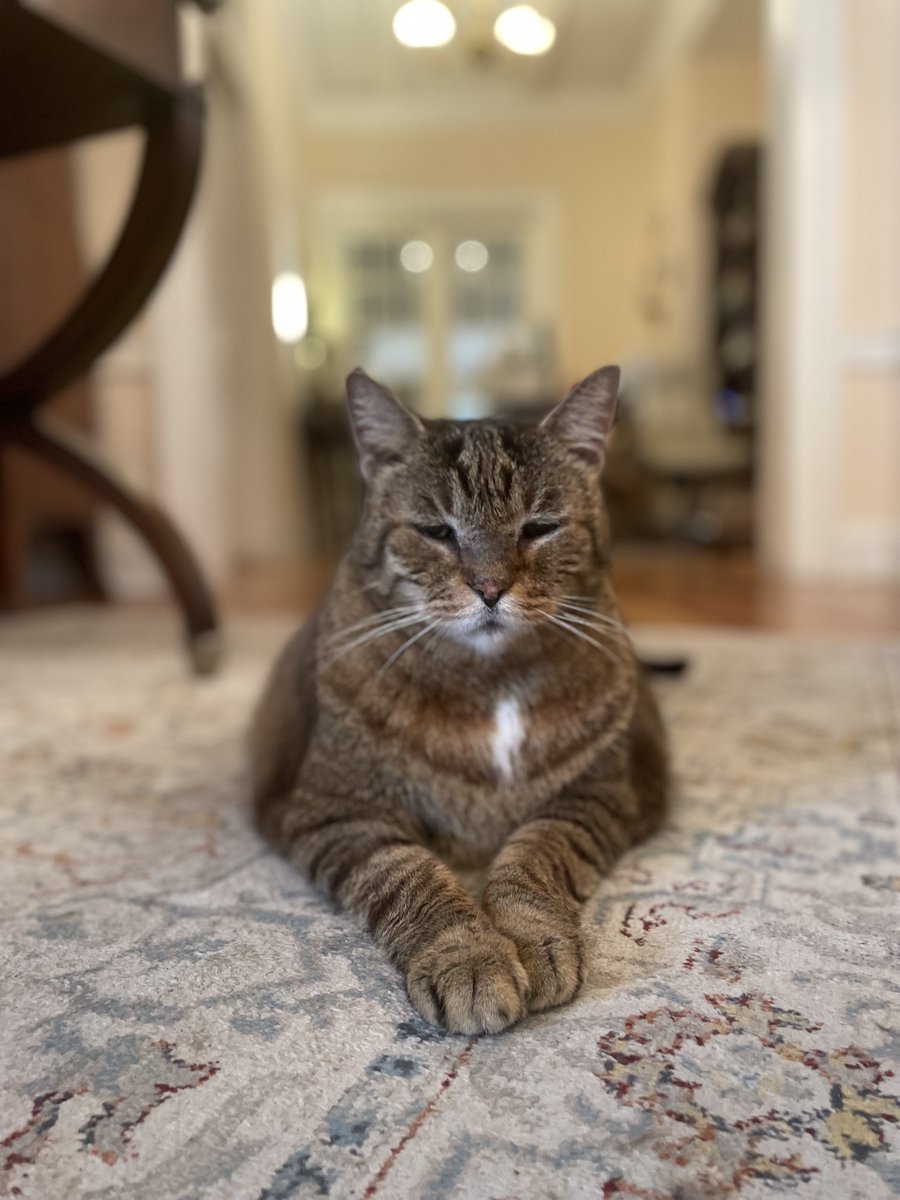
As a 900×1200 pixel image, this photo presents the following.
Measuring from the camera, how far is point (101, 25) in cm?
140

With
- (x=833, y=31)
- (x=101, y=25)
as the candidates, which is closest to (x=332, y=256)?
(x=833, y=31)

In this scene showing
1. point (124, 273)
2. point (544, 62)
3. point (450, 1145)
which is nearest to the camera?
point (450, 1145)

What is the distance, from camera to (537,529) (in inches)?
39.7

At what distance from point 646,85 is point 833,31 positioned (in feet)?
13.3

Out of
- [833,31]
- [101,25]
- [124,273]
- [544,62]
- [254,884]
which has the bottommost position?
[254,884]

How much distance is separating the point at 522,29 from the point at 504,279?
12.0 ft

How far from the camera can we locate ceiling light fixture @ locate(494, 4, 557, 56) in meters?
4.47

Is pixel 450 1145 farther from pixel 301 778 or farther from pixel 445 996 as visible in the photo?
pixel 301 778

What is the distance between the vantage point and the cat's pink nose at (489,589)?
931 mm

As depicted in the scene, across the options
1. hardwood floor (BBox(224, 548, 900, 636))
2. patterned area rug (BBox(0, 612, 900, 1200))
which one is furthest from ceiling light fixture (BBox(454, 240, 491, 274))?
patterned area rug (BBox(0, 612, 900, 1200))

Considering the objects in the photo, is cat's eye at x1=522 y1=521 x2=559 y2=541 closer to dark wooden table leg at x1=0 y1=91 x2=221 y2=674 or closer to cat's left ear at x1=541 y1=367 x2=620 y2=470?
cat's left ear at x1=541 y1=367 x2=620 y2=470

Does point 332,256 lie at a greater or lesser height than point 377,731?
greater

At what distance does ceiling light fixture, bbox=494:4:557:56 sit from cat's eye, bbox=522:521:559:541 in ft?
14.0

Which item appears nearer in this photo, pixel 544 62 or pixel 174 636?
pixel 174 636
